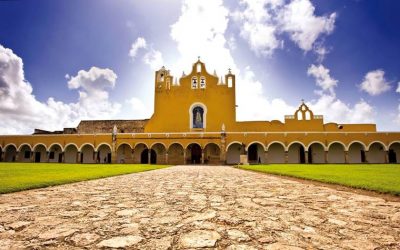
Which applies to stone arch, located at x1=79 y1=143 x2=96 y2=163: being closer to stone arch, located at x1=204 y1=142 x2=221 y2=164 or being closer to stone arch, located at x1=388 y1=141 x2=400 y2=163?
stone arch, located at x1=204 y1=142 x2=221 y2=164

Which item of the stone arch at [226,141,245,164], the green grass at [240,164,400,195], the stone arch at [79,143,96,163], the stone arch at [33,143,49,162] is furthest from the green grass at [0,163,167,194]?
the stone arch at [33,143,49,162]

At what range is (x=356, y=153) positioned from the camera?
29766 millimetres

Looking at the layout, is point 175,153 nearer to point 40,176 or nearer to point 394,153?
point 40,176

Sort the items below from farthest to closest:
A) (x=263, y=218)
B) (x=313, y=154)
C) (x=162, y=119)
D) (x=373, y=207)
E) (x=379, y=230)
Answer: (x=162, y=119), (x=313, y=154), (x=373, y=207), (x=263, y=218), (x=379, y=230)

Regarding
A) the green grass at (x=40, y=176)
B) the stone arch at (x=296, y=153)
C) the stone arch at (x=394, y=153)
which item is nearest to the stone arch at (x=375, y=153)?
the stone arch at (x=394, y=153)

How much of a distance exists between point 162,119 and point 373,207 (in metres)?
30.5

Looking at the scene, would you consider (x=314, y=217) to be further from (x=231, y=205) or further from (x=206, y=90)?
(x=206, y=90)

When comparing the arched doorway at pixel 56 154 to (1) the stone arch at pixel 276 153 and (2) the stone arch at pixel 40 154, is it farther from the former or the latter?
(1) the stone arch at pixel 276 153

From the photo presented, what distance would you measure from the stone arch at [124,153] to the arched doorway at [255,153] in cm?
1496

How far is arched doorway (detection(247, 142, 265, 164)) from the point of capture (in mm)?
30188

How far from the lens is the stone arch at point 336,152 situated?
97.1 ft

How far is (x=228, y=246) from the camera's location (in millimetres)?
2164

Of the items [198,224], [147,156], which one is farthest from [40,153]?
[198,224]

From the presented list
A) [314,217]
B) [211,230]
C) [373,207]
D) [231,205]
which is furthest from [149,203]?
[373,207]
